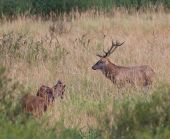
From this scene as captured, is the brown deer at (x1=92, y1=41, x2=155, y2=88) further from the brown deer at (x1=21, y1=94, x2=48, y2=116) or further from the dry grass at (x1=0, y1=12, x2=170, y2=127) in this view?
the brown deer at (x1=21, y1=94, x2=48, y2=116)

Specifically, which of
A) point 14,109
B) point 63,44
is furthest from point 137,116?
point 63,44

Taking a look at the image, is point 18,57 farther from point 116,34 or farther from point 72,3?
point 72,3

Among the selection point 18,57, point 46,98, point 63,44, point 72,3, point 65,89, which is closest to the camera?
point 46,98

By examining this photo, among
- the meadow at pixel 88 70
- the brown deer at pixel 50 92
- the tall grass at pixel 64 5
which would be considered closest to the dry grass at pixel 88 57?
the meadow at pixel 88 70

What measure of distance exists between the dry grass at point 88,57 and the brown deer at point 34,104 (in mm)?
156

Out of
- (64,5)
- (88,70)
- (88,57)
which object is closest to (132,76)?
(88,70)

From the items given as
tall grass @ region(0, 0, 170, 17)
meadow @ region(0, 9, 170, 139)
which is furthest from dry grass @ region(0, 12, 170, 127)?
tall grass @ region(0, 0, 170, 17)

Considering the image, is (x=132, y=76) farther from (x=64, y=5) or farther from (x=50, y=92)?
(x=64, y=5)

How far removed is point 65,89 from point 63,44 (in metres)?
4.96

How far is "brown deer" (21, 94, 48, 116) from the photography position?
29.8 feet

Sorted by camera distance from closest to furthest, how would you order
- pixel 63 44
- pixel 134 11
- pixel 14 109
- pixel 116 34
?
1. pixel 14 109
2. pixel 63 44
3. pixel 116 34
4. pixel 134 11

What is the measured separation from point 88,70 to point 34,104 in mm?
4182

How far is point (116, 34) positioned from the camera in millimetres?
18703

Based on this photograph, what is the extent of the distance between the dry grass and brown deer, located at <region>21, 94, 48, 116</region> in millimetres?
156
